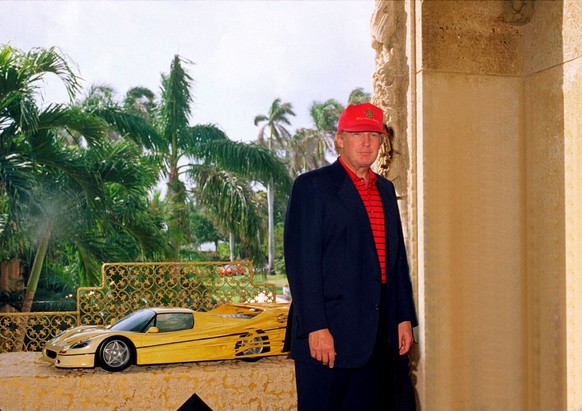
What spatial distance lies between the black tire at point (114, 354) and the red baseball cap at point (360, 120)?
58.8 inches

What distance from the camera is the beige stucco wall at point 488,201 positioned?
299 cm

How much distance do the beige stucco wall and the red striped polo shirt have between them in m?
0.33

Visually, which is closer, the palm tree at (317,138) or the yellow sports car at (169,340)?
the yellow sports car at (169,340)

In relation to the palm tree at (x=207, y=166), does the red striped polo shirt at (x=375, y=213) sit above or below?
below

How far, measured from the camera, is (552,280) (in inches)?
117

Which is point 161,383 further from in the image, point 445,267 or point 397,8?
point 397,8

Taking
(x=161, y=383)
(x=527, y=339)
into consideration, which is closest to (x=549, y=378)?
(x=527, y=339)

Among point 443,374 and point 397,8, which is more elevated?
point 397,8

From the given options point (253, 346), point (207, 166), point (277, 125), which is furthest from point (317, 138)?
point (253, 346)

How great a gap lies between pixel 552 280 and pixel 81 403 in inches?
86.4

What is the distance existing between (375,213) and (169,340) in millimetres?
1252

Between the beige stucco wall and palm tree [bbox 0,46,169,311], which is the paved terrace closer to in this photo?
the beige stucco wall

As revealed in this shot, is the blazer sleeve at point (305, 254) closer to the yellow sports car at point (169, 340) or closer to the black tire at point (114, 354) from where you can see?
the yellow sports car at point (169, 340)

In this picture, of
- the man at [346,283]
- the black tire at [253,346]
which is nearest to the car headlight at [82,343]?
the black tire at [253,346]
